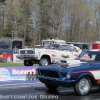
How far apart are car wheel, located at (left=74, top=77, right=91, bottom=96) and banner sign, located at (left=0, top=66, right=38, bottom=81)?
14.2 ft

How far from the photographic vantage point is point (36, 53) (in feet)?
64.0

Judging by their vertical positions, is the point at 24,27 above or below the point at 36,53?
above

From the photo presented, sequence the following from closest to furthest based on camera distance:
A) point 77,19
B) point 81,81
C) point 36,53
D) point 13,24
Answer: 1. point 81,81
2. point 36,53
3. point 13,24
4. point 77,19

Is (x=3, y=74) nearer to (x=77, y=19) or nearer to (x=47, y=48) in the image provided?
(x=47, y=48)

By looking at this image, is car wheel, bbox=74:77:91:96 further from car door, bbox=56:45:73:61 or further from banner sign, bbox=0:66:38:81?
car door, bbox=56:45:73:61

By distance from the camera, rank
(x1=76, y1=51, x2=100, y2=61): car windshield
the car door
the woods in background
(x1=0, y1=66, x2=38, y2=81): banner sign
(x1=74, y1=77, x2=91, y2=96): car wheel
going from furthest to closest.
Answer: the woods in background < the car door < (x1=0, y1=66, x2=38, y2=81): banner sign < (x1=76, y1=51, x2=100, y2=61): car windshield < (x1=74, y1=77, x2=91, y2=96): car wheel

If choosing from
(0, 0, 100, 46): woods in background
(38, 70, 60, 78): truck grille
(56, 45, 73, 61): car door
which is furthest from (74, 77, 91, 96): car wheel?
(0, 0, 100, 46): woods in background

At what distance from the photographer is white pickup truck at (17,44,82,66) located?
1950cm

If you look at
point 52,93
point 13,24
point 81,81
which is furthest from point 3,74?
point 13,24

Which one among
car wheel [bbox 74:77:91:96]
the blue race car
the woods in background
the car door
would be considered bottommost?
car wheel [bbox 74:77:91:96]

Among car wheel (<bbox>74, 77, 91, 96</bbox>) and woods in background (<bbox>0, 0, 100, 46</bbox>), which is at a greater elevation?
woods in background (<bbox>0, 0, 100, 46</bbox>)

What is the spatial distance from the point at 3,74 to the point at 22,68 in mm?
1042

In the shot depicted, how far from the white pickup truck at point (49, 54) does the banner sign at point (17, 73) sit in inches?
206

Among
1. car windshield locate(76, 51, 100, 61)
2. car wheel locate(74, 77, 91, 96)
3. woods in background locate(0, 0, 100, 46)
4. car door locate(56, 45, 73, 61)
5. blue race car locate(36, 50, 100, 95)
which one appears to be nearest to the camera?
blue race car locate(36, 50, 100, 95)
